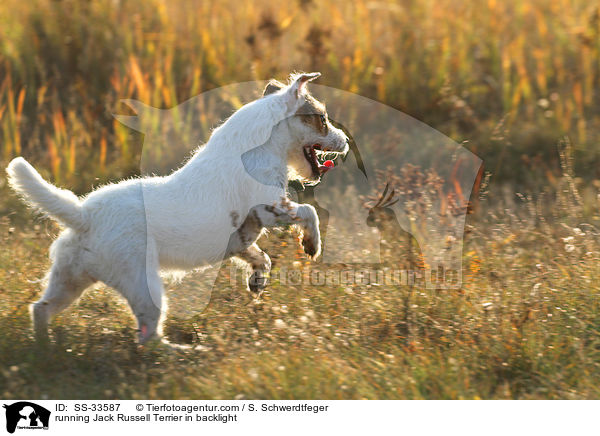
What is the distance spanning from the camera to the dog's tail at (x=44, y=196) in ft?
14.3

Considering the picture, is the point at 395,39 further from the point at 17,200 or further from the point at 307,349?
the point at 307,349

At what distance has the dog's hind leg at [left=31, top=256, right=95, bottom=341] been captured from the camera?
4652mm

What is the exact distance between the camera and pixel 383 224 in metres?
6.59

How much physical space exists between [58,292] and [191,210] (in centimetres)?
93

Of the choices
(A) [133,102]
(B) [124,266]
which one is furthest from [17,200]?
(B) [124,266]

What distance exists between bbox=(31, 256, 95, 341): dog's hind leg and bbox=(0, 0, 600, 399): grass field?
15 cm

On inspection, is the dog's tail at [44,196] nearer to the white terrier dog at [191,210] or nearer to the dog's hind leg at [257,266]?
the white terrier dog at [191,210]

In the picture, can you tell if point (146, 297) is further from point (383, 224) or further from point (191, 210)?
point (383, 224)

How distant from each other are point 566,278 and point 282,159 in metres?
2.14

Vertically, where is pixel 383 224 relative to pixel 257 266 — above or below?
above

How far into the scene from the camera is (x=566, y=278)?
5.52 metres

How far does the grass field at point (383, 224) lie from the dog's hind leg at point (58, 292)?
15 centimetres
